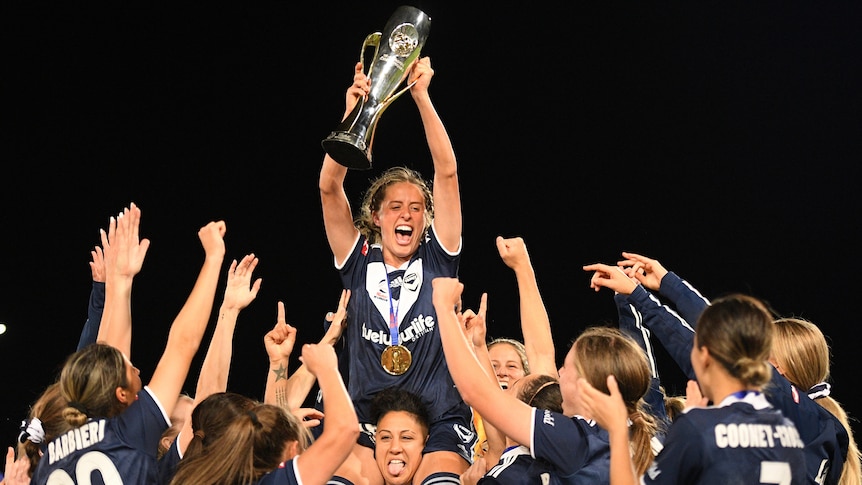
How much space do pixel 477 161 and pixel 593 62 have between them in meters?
1.09

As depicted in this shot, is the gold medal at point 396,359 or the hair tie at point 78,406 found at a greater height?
the hair tie at point 78,406

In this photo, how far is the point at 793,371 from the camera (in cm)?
306

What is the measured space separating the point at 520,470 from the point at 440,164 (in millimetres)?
1202

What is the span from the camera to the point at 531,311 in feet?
11.7

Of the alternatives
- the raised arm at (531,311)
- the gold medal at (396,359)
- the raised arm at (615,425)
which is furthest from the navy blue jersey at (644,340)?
the raised arm at (615,425)

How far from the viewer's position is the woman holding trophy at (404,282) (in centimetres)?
338

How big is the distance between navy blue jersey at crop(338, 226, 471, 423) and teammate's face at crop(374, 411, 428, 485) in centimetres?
12

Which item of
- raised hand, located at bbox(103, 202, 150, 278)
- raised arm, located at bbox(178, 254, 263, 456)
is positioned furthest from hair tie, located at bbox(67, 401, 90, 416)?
raised arm, located at bbox(178, 254, 263, 456)

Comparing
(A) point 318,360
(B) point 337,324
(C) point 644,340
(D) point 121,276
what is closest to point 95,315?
(D) point 121,276

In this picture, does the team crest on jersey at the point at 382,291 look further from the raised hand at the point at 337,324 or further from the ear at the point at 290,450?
the ear at the point at 290,450

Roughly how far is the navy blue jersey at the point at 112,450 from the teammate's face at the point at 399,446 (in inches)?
35.0

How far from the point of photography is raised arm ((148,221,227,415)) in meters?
2.62

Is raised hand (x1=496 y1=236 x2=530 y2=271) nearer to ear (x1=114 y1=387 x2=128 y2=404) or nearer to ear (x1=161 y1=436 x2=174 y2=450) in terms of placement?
ear (x1=161 y1=436 x2=174 y2=450)

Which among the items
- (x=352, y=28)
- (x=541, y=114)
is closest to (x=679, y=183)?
(x=541, y=114)
